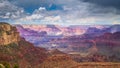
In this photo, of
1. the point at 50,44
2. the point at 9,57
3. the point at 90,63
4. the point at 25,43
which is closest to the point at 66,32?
the point at 50,44

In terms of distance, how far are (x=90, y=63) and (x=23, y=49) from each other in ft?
65.6

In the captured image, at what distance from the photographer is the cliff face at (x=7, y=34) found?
113125 mm

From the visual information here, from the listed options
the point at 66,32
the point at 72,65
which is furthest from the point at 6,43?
the point at 66,32

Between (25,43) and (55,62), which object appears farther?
(25,43)

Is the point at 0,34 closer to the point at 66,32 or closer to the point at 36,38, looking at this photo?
the point at 36,38

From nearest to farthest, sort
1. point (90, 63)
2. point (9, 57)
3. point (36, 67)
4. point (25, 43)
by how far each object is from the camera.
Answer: point (9, 57) → point (36, 67) → point (90, 63) → point (25, 43)

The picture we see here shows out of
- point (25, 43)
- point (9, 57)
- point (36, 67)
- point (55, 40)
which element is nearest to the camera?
point (9, 57)

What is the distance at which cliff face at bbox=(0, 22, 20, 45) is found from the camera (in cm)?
11312

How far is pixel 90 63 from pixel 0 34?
27.1m

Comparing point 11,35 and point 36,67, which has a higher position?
point 11,35

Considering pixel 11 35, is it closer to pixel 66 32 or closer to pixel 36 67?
pixel 36 67

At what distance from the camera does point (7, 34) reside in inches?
4599

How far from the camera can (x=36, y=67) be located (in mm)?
104250

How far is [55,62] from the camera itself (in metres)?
104
